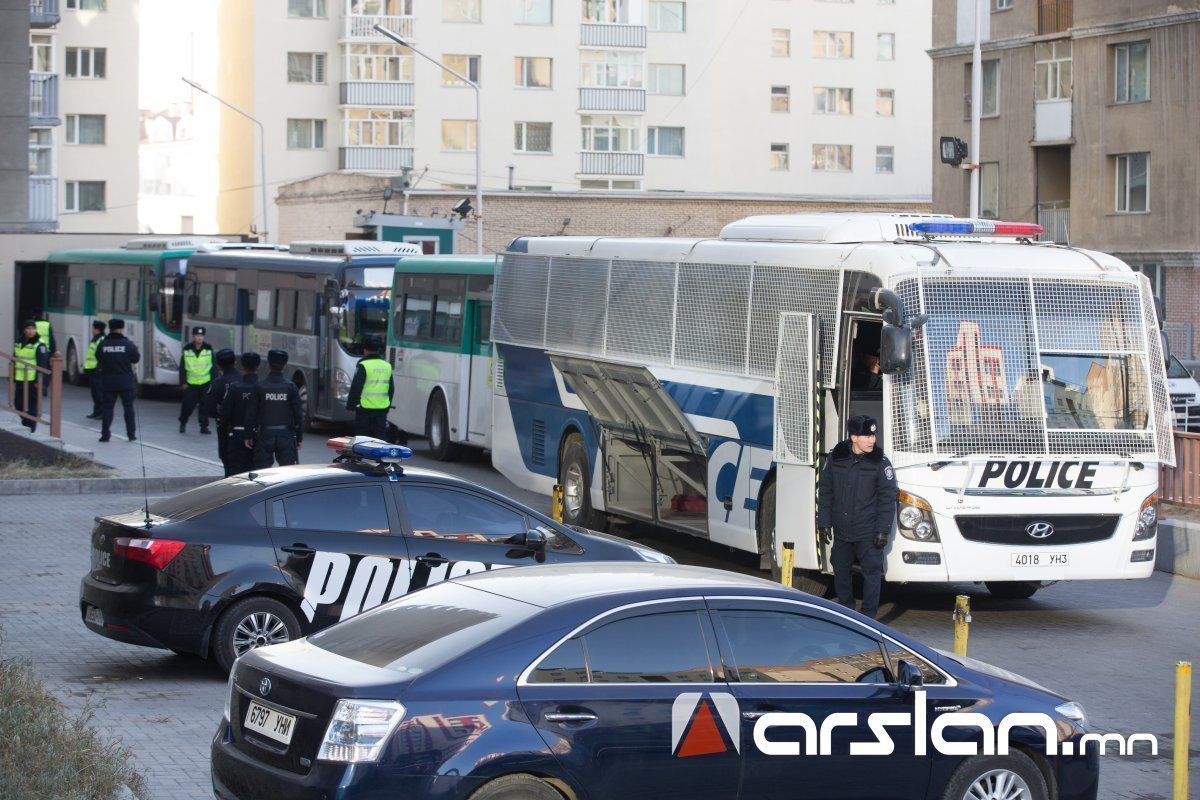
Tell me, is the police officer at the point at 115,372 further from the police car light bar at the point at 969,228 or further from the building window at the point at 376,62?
the building window at the point at 376,62

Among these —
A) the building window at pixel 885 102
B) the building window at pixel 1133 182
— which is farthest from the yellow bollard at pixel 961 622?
the building window at pixel 885 102

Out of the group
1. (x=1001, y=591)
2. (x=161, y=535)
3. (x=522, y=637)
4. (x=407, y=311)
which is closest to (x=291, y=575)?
(x=161, y=535)

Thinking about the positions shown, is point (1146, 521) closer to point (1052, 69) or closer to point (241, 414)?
point (241, 414)

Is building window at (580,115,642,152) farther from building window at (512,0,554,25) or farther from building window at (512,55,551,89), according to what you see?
building window at (512,0,554,25)

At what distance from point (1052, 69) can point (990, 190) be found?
415 cm

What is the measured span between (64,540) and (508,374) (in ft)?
19.0

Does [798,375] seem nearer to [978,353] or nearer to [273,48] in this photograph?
[978,353]

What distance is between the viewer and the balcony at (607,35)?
73.6 m

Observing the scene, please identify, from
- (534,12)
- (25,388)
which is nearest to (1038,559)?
(25,388)

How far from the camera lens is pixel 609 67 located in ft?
244

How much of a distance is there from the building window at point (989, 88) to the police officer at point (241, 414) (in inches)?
1448

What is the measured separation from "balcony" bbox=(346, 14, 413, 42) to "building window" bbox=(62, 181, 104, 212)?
12.6 meters

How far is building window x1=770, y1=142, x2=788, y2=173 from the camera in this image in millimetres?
79000

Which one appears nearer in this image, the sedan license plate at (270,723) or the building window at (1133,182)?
the sedan license plate at (270,723)
